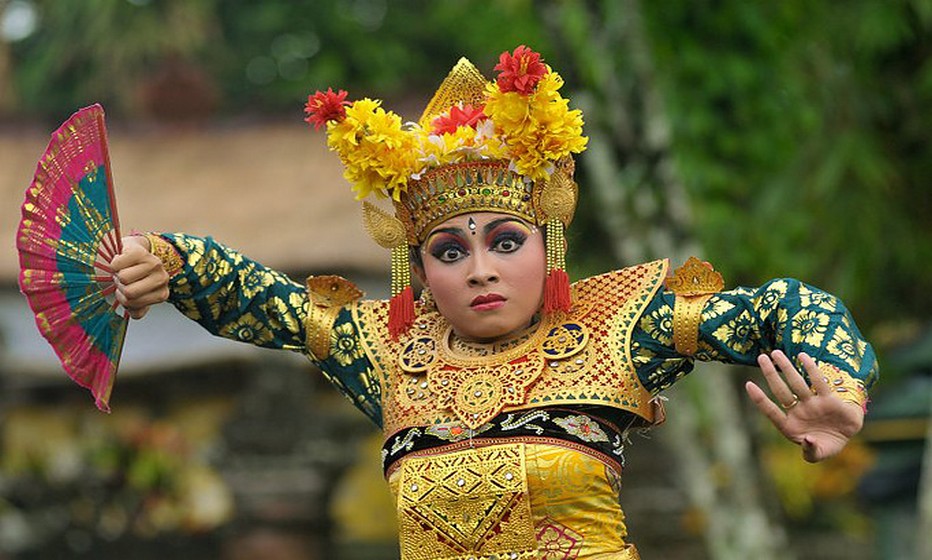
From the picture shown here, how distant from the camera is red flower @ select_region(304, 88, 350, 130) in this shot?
4.30 metres

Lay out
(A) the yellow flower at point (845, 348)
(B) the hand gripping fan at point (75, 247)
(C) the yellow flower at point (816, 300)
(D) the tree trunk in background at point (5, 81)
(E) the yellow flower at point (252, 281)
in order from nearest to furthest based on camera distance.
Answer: (A) the yellow flower at point (845, 348) → (C) the yellow flower at point (816, 300) → (B) the hand gripping fan at point (75, 247) → (E) the yellow flower at point (252, 281) → (D) the tree trunk in background at point (5, 81)

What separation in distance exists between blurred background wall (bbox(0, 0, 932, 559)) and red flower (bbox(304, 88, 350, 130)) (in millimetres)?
3354

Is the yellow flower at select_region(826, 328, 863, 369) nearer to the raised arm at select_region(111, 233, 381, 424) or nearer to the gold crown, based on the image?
the gold crown

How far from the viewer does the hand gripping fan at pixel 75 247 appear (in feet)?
13.5

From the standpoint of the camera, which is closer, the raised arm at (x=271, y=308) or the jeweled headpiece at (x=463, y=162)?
the jeweled headpiece at (x=463, y=162)

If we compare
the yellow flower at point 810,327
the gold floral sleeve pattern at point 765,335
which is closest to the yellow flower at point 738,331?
the gold floral sleeve pattern at point 765,335

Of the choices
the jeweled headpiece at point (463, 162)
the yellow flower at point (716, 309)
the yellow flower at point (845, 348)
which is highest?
the jeweled headpiece at point (463, 162)

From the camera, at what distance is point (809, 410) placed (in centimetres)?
376

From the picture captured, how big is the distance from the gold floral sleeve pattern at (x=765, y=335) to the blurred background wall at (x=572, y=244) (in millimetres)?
3476

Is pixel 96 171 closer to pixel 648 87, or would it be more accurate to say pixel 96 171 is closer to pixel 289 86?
pixel 648 87

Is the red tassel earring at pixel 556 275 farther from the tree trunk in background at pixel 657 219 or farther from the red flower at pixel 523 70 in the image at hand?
the tree trunk in background at pixel 657 219

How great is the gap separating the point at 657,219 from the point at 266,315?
3.58 meters

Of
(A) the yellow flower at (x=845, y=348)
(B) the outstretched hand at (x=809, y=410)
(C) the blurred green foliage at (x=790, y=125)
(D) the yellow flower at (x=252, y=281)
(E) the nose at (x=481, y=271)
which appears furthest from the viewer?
(C) the blurred green foliage at (x=790, y=125)

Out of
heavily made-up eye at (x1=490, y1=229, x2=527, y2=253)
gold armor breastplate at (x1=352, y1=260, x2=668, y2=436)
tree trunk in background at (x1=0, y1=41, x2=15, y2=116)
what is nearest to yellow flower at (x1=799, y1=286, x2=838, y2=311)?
gold armor breastplate at (x1=352, y1=260, x2=668, y2=436)
